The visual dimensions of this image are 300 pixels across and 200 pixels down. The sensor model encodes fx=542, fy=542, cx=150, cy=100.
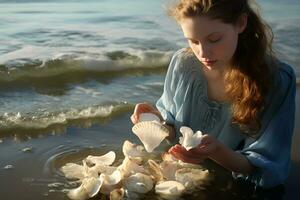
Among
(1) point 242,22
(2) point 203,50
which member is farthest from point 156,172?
(1) point 242,22

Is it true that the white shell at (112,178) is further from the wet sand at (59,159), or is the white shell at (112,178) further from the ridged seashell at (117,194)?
the wet sand at (59,159)

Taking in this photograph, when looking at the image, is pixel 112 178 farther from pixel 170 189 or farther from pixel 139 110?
pixel 139 110

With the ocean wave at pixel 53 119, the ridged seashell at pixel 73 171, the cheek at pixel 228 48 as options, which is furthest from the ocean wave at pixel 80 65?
the cheek at pixel 228 48

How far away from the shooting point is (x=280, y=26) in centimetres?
861

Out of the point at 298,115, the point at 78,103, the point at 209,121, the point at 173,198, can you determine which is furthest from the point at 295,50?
the point at 173,198

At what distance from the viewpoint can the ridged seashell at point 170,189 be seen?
124 inches

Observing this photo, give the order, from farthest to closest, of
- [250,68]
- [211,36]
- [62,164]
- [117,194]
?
1. [62,164]
2. [250,68]
3. [117,194]
4. [211,36]

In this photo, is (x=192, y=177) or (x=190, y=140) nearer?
(x=190, y=140)

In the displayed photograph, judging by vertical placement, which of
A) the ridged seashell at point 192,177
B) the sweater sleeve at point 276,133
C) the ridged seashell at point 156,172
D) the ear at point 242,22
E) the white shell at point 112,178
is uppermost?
the ear at point 242,22

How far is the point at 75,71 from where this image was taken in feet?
19.6

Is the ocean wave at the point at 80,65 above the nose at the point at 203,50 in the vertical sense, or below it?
below

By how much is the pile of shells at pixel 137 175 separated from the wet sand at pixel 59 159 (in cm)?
9

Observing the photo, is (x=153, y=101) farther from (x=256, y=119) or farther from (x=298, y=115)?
(x=256, y=119)

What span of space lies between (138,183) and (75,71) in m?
3.07
